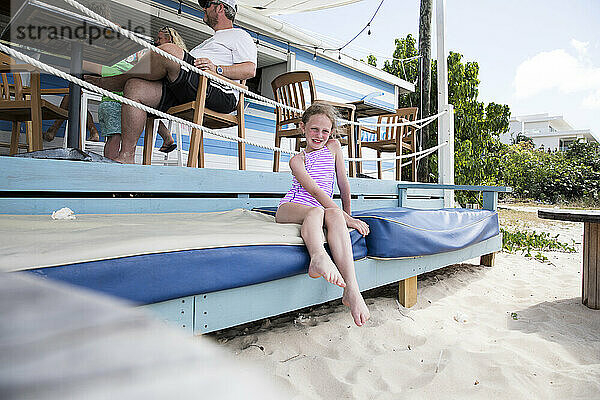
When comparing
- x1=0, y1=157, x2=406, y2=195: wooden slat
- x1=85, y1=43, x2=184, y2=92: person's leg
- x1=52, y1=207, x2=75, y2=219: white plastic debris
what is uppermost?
x1=85, y1=43, x2=184, y2=92: person's leg

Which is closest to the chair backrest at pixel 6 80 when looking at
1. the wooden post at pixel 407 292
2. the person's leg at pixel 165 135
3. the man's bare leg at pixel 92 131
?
the man's bare leg at pixel 92 131

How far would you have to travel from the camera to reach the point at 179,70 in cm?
246

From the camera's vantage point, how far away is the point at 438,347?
177cm

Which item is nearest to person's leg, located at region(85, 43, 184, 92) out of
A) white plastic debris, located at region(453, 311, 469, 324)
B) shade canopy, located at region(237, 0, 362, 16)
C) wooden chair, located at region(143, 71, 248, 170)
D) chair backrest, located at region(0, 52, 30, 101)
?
wooden chair, located at region(143, 71, 248, 170)

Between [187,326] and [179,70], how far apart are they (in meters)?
1.66

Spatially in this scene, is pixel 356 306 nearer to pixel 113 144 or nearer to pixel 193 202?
pixel 193 202

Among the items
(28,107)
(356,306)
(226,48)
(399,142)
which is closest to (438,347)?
(356,306)

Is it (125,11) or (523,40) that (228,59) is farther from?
(523,40)

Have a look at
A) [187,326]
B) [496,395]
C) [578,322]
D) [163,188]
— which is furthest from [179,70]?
[578,322]

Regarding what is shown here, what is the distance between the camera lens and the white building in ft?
104

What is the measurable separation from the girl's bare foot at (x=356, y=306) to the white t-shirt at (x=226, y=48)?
1716mm

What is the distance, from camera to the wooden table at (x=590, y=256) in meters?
2.44

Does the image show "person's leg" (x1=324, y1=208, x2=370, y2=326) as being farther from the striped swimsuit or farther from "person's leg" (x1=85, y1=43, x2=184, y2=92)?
"person's leg" (x1=85, y1=43, x2=184, y2=92)

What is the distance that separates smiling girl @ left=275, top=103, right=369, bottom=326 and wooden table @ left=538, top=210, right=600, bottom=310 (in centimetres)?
130
